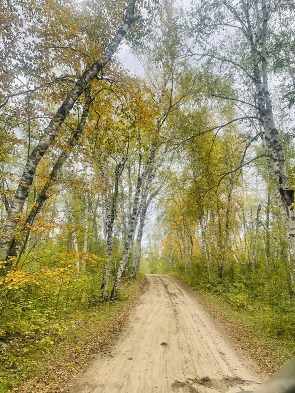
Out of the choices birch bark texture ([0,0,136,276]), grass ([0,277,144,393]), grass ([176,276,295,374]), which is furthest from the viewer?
grass ([176,276,295,374])

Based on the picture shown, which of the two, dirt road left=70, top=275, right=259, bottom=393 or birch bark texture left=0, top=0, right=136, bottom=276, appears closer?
dirt road left=70, top=275, right=259, bottom=393

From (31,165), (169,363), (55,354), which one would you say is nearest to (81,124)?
(31,165)

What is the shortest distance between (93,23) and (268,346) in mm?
12668

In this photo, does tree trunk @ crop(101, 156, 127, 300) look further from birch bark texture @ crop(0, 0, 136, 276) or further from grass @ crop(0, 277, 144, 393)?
birch bark texture @ crop(0, 0, 136, 276)

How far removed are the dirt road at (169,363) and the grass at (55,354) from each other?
39 centimetres

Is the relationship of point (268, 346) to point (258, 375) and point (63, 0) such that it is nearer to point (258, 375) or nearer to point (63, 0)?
point (258, 375)

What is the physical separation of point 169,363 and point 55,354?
9.78 feet

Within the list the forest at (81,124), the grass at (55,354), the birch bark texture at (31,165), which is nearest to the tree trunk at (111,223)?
the forest at (81,124)

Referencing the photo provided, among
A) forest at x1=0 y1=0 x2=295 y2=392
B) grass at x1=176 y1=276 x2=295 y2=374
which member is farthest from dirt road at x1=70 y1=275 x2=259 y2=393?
forest at x1=0 y1=0 x2=295 y2=392

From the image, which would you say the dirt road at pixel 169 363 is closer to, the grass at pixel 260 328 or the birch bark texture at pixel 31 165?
the grass at pixel 260 328

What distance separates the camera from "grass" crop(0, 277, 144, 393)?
5.46 meters

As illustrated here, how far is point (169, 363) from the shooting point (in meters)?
6.73

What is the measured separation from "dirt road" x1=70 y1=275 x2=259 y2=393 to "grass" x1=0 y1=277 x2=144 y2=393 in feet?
1.29

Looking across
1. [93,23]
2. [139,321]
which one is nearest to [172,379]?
[139,321]
